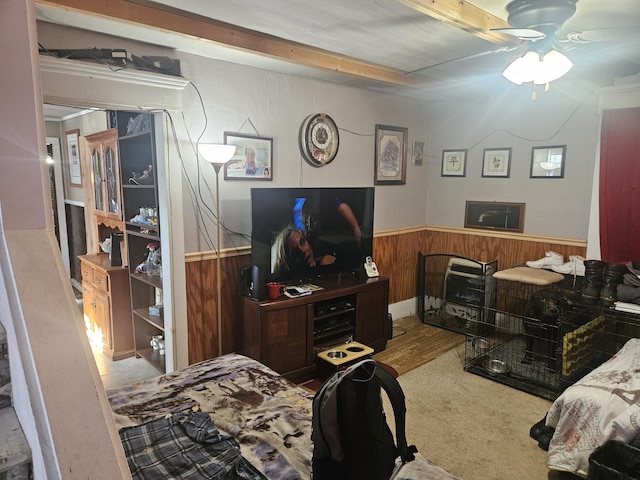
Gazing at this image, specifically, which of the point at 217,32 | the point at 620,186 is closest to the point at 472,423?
the point at 620,186

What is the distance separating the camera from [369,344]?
3834mm

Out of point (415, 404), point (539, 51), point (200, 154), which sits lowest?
point (415, 404)

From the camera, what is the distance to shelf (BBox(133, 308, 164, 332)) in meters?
3.35

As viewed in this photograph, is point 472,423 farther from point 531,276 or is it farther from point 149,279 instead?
point 149,279

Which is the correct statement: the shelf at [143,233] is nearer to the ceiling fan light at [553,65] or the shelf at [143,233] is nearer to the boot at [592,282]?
the ceiling fan light at [553,65]

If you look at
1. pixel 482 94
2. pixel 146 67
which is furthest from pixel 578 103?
pixel 146 67

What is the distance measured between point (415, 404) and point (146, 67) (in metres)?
2.94

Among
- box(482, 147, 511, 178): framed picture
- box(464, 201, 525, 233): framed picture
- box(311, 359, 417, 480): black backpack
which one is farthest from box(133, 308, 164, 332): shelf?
box(482, 147, 511, 178): framed picture

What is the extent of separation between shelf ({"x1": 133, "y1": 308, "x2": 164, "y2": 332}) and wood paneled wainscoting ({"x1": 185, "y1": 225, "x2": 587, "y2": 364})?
0.40 meters

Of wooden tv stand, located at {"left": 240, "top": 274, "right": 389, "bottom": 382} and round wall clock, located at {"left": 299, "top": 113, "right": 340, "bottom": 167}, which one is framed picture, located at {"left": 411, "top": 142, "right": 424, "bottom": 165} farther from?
wooden tv stand, located at {"left": 240, "top": 274, "right": 389, "bottom": 382}

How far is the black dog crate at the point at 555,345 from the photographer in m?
3.10

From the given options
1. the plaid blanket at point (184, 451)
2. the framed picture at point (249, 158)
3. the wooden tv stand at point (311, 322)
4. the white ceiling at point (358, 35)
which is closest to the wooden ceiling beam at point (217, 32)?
the white ceiling at point (358, 35)

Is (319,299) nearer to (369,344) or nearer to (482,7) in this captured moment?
(369,344)

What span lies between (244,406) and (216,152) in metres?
1.63
